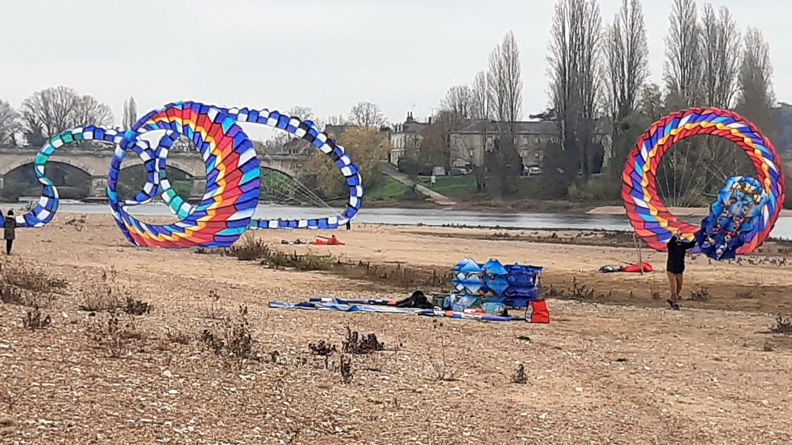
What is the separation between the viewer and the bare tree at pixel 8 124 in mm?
118662

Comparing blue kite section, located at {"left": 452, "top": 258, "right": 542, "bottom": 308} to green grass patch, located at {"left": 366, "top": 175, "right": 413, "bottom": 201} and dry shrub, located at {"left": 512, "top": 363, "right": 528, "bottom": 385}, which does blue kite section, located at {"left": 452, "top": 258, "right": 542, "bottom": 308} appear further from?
green grass patch, located at {"left": 366, "top": 175, "right": 413, "bottom": 201}

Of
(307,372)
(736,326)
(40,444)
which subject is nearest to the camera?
(40,444)

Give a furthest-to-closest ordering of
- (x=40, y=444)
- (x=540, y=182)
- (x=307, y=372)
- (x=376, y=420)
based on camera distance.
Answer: (x=540, y=182)
(x=307, y=372)
(x=376, y=420)
(x=40, y=444)

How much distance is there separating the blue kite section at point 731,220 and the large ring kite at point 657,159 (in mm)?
2865

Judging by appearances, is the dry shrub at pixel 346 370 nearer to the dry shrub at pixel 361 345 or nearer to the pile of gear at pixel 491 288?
the dry shrub at pixel 361 345

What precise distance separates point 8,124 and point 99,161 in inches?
1562

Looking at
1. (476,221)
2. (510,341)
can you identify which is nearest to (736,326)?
(510,341)

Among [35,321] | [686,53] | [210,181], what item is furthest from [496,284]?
[686,53]

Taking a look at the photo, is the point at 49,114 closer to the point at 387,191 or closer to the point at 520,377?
the point at 387,191

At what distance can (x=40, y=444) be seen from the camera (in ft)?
22.5

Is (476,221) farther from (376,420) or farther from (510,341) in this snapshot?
(376,420)

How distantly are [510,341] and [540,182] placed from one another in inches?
2944

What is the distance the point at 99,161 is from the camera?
86.9 m

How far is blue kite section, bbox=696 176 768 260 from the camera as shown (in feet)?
90.9
